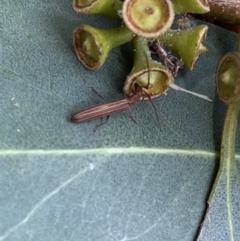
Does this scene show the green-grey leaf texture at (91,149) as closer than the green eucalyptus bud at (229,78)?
Yes

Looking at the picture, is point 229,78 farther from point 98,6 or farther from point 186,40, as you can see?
point 98,6

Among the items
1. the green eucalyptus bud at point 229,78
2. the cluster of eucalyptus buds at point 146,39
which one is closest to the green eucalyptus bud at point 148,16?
the cluster of eucalyptus buds at point 146,39

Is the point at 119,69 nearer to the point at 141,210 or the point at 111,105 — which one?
the point at 111,105

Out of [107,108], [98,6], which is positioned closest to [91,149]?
[107,108]

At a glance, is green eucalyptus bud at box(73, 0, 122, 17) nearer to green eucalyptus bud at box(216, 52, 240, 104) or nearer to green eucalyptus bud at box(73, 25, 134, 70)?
green eucalyptus bud at box(73, 25, 134, 70)

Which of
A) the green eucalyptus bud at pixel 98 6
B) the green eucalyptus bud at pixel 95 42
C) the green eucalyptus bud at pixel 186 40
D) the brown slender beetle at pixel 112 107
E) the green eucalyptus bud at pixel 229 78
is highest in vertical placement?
the green eucalyptus bud at pixel 98 6

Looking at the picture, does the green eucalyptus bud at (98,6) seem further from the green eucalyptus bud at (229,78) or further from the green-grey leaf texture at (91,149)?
the green eucalyptus bud at (229,78)
